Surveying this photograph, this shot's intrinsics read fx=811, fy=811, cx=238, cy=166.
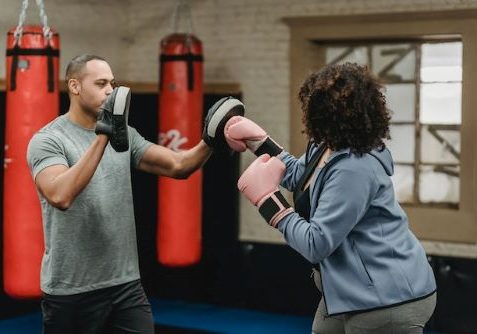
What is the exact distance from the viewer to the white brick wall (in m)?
5.20

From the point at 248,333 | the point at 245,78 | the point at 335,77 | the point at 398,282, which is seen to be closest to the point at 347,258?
the point at 398,282

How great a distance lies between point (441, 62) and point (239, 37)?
1338 millimetres

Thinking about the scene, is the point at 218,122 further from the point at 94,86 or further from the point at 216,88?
the point at 216,88

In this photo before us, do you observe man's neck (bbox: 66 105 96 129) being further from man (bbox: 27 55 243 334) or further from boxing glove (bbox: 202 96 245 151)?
boxing glove (bbox: 202 96 245 151)

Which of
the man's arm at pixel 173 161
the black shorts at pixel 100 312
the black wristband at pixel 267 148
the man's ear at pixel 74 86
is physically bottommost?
the black shorts at pixel 100 312

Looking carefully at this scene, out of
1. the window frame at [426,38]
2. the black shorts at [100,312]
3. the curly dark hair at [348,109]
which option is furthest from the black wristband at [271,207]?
the window frame at [426,38]

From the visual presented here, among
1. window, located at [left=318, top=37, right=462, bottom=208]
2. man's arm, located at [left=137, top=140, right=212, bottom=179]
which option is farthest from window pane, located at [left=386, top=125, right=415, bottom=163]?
man's arm, located at [left=137, top=140, right=212, bottom=179]

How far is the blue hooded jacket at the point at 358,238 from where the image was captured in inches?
82.3

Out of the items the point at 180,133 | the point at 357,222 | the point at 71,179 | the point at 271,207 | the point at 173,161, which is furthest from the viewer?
the point at 180,133

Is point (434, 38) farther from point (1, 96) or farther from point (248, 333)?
point (1, 96)

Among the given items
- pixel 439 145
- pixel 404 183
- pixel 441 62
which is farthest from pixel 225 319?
pixel 441 62

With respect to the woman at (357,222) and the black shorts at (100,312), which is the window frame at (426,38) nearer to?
the black shorts at (100,312)

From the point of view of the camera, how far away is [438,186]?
4898mm

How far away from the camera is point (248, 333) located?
15.3 ft
